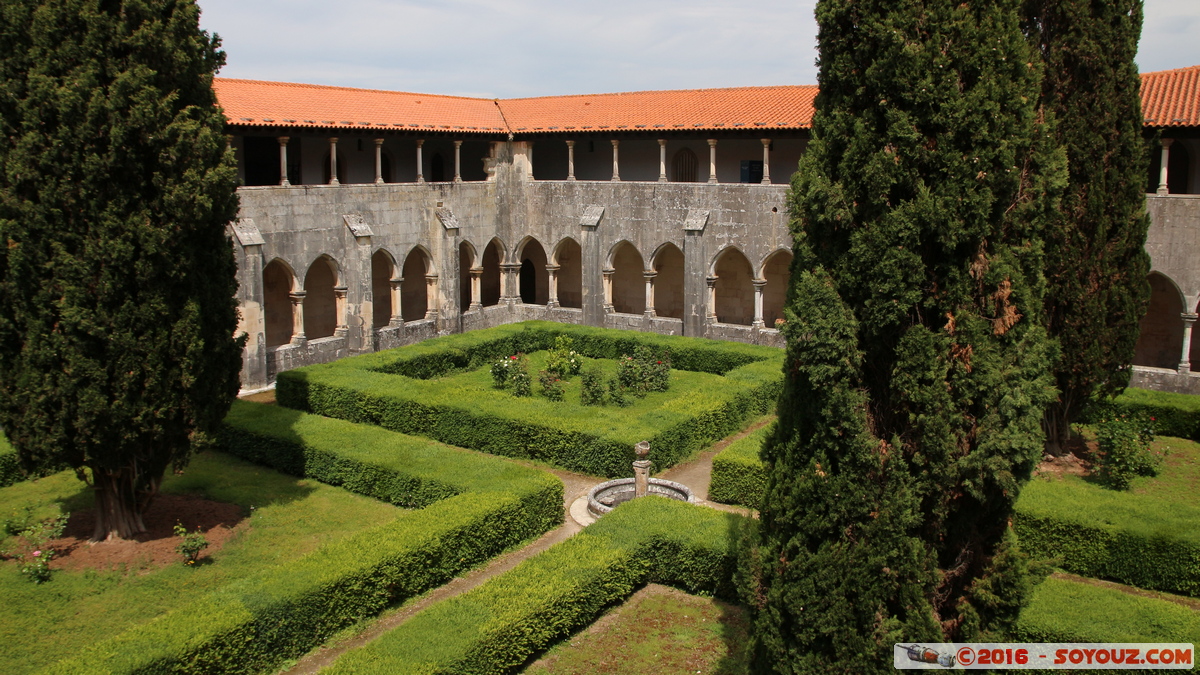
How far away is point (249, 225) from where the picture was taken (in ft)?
65.4

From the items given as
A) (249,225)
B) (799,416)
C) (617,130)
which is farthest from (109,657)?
(617,130)

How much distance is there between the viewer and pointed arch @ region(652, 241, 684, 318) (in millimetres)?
29578

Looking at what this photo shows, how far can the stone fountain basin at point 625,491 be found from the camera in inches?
528

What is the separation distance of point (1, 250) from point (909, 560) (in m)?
10.3

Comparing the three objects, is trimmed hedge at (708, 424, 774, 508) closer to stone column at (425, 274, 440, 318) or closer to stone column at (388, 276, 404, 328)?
stone column at (388, 276, 404, 328)

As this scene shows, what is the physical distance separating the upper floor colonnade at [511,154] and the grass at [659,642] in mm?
14402

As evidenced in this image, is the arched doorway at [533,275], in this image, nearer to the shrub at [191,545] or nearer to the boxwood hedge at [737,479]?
the boxwood hedge at [737,479]

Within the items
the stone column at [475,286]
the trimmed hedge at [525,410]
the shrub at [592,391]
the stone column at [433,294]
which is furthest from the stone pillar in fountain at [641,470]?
the stone column at [475,286]

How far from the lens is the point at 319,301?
26344mm

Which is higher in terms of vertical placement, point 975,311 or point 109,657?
point 975,311

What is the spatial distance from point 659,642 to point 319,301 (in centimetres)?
1921

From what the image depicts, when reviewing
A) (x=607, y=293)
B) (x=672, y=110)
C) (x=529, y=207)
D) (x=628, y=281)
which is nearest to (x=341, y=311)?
(x=529, y=207)

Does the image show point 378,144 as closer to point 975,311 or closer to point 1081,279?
point 1081,279

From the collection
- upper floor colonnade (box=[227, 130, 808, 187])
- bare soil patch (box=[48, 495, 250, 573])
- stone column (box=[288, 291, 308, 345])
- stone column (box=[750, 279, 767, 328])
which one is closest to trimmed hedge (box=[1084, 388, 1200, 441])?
stone column (box=[750, 279, 767, 328])
